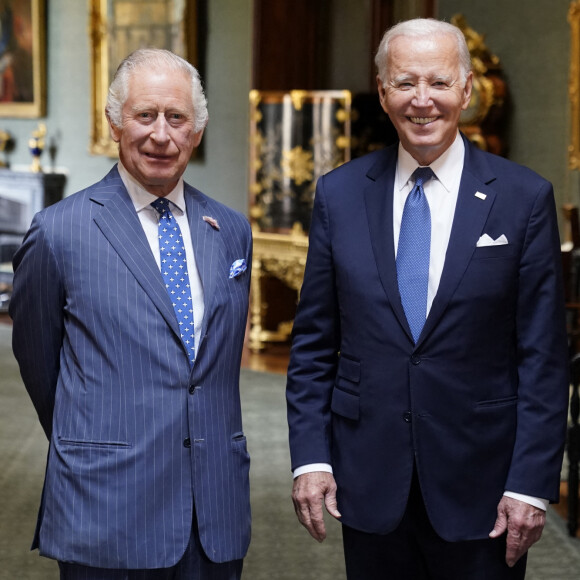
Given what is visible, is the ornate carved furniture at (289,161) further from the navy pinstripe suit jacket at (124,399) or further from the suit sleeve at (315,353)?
the navy pinstripe suit jacket at (124,399)

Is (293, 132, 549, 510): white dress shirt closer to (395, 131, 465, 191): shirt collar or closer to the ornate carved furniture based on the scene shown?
(395, 131, 465, 191): shirt collar

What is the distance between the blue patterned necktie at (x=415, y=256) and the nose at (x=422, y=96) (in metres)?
0.18

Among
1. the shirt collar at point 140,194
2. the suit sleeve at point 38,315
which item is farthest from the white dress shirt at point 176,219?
the suit sleeve at point 38,315

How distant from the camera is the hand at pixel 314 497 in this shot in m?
2.40

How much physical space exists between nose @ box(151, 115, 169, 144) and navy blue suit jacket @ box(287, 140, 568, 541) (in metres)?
0.43

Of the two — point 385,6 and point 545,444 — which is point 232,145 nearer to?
point 385,6

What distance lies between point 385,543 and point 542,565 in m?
2.15

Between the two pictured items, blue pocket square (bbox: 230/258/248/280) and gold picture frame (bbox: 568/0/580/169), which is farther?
gold picture frame (bbox: 568/0/580/169)

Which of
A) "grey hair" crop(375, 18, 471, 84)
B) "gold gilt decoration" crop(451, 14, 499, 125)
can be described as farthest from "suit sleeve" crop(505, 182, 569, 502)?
"gold gilt decoration" crop(451, 14, 499, 125)

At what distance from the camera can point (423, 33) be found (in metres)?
2.29

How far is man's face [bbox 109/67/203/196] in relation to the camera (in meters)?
2.28

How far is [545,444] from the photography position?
7.59ft

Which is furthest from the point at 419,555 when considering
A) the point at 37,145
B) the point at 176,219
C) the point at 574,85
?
the point at 37,145

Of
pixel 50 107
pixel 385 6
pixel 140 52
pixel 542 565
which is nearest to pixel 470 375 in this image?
pixel 140 52
